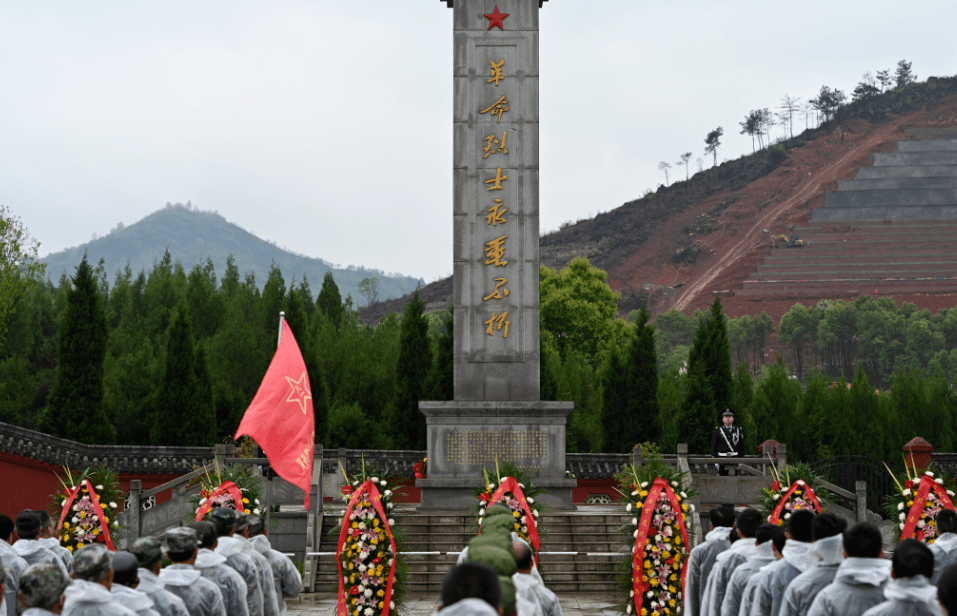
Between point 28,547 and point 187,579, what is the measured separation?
7.53ft

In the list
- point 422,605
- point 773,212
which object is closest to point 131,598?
point 422,605

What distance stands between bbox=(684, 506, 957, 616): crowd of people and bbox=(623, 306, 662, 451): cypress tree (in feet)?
54.3

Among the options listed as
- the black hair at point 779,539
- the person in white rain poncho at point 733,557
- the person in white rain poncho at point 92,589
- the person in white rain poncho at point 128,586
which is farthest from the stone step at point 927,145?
the person in white rain poncho at point 92,589

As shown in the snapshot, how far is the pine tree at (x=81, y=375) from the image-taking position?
21.7 metres

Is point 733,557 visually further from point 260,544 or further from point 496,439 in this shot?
point 496,439

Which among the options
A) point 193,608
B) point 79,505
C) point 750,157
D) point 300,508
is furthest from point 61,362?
point 750,157

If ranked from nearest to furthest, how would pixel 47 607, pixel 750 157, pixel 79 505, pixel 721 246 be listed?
1. pixel 47 607
2. pixel 79 505
3. pixel 721 246
4. pixel 750 157

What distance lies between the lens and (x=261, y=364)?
26.5m

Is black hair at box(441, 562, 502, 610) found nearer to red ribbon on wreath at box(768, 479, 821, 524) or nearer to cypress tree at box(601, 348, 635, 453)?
red ribbon on wreath at box(768, 479, 821, 524)

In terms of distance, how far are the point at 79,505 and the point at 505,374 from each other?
25.6 ft

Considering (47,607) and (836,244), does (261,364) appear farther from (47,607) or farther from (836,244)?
(836,244)

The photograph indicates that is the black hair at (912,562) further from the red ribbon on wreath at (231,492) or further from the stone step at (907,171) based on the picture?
the stone step at (907,171)

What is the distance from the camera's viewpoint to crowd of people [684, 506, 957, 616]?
4273mm

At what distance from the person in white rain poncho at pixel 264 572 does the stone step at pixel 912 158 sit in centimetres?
13237
